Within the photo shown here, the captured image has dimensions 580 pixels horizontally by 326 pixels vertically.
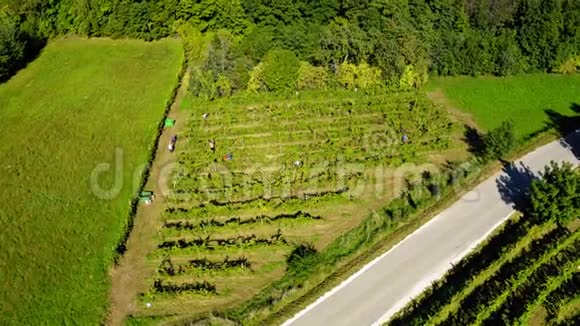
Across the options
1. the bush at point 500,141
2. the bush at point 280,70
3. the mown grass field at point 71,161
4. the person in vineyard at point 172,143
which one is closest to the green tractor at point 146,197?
the mown grass field at point 71,161

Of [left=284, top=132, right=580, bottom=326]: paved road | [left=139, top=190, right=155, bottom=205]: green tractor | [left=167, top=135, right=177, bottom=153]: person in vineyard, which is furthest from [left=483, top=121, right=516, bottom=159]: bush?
[left=139, top=190, right=155, bottom=205]: green tractor

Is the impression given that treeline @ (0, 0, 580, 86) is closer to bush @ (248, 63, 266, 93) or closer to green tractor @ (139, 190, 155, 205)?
bush @ (248, 63, 266, 93)

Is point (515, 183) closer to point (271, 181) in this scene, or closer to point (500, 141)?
point (500, 141)

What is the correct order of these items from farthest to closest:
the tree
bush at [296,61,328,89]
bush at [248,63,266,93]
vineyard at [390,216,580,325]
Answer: bush at [296,61,328,89], bush at [248,63,266,93], the tree, vineyard at [390,216,580,325]

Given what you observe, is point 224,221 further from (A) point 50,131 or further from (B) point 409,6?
(B) point 409,6

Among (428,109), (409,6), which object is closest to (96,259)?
(428,109)

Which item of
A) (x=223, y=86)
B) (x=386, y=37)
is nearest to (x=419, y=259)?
(x=223, y=86)
